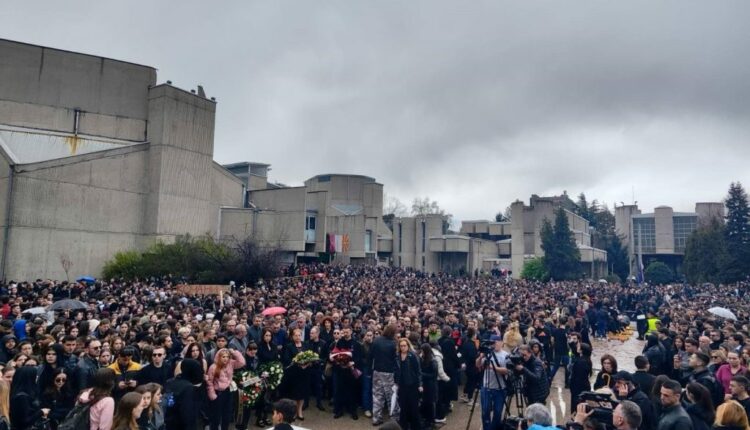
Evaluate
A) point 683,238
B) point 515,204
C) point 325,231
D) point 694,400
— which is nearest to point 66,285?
point 694,400

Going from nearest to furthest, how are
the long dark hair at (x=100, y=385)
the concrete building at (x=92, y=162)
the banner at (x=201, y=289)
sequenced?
the long dark hair at (x=100, y=385)
the banner at (x=201, y=289)
the concrete building at (x=92, y=162)

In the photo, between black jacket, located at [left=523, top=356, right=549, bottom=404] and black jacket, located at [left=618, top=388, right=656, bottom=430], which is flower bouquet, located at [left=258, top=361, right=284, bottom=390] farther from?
black jacket, located at [left=618, top=388, right=656, bottom=430]

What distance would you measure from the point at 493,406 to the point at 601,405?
2.70 m

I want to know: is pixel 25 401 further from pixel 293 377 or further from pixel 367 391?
pixel 367 391

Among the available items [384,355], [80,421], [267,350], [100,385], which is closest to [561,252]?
[384,355]

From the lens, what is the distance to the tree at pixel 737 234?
39031 mm

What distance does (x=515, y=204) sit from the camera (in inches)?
1992

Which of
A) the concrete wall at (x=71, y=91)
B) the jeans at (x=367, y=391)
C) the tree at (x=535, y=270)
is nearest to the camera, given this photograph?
the jeans at (x=367, y=391)

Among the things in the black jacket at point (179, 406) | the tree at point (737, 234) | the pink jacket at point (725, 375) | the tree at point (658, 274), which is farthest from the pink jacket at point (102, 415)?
the tree at point (658, 274)

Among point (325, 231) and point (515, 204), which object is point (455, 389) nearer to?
point (325, 231)

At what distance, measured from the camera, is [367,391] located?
8.73 metres

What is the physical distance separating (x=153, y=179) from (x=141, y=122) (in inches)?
235

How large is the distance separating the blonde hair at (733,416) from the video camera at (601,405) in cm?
91

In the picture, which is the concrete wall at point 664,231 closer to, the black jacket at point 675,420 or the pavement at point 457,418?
the pavement at point 457,418
